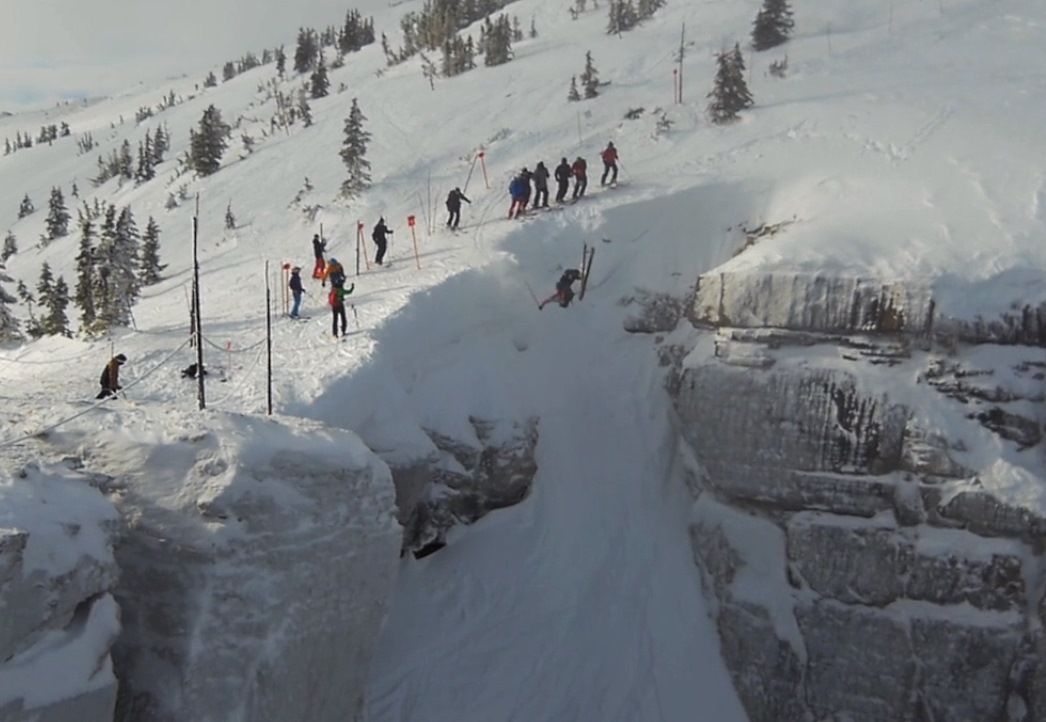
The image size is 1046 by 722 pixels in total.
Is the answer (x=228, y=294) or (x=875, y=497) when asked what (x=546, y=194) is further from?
(x=875, y=497)

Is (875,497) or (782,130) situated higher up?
(782,130)

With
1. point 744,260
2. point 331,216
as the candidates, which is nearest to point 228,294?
point 331,216

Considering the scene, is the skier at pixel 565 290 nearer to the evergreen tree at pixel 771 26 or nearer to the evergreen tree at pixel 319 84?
the evergreen tree at pixel 771 26

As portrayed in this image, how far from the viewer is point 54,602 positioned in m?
8.21

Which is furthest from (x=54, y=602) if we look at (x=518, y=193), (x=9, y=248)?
(x=9, y=248)

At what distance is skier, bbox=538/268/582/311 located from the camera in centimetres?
1898

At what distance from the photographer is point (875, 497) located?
14.8 m

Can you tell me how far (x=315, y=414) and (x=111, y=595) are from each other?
531 cm

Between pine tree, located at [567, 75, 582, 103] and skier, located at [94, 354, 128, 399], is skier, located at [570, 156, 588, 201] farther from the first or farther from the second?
skier, located at [94, 354, 128, 399]

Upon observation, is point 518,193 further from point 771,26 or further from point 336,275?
point 771,26

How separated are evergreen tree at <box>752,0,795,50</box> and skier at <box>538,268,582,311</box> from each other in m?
18.3

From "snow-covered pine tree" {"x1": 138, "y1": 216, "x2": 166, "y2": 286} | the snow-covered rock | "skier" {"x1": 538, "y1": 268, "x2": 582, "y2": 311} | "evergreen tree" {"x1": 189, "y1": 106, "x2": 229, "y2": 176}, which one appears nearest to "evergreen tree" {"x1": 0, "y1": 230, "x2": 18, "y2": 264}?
"evergreen tree" {"x1": 189, "y1": 106, "x2": 229, "y2": 176}

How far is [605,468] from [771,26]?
22.1 m

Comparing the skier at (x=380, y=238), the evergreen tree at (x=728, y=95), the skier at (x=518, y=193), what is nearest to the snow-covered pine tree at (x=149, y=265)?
the skier at (x=380, y=238)
